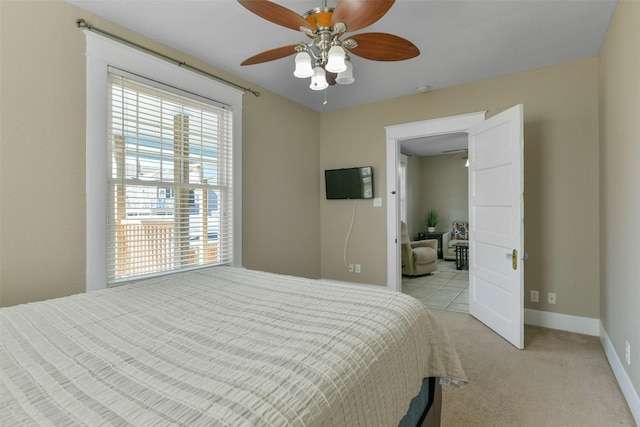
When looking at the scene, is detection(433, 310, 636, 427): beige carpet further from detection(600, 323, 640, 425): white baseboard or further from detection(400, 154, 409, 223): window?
detection(400, 154, 409, 223): window

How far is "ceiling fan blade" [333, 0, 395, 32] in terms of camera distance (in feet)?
4.56

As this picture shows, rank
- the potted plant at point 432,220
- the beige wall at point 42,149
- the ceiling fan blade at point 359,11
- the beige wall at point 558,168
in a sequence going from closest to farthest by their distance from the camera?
the ceiling fan blade at point 359,11
the beige wall at point 42,149
the beige wall at point 558,168
the potted plant at point 432,220

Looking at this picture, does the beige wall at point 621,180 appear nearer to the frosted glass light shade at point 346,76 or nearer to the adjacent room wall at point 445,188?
Answer: the frosted glass light shade at point 346,76

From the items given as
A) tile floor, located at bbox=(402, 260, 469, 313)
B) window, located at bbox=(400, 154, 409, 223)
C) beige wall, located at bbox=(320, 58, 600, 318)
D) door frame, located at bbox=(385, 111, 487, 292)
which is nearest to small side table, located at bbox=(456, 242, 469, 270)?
tile floor, located at bbox=(402, 260, 469, 313)

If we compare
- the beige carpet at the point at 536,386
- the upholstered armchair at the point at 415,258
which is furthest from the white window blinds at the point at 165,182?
the upholstered armchair at the point at 415,258

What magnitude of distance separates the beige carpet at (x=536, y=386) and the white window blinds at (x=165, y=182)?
7.45 feet

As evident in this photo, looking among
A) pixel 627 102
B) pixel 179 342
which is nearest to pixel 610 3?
pixel 627 102

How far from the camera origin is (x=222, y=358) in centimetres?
96

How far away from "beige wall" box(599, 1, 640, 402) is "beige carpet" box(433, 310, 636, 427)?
0.23 metres

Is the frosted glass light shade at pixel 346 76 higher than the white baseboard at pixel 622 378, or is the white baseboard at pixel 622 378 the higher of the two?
the frosted glass light shade at pixel 346 76

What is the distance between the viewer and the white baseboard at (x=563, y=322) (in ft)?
9.28

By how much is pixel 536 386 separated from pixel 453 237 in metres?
5.69

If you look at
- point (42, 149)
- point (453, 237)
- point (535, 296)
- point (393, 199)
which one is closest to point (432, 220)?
point (453, 237)

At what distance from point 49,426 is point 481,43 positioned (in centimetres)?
323
